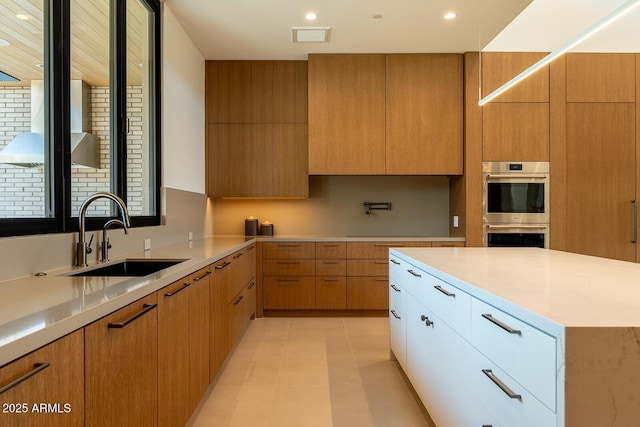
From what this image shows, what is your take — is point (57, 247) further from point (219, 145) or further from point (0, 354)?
point (219, 145)

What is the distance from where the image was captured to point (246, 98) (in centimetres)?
445

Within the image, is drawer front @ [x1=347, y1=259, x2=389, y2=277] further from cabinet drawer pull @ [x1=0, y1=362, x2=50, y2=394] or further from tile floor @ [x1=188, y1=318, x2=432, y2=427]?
cabinet drawer pull @ [x1=0, y1=362, x2=50, y2=394]

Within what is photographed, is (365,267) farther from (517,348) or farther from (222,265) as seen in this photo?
(517,348)

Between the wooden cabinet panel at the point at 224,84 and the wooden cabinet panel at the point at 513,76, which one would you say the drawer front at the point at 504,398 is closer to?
the wooden cabinet panel at the point at 513,76

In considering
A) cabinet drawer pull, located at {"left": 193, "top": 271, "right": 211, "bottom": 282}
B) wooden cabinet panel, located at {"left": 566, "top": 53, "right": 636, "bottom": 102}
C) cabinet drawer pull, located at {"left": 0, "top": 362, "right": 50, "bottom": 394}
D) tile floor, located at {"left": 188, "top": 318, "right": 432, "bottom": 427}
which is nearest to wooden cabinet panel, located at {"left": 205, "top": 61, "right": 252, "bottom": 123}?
tile floor, located at {"left": 188, "top": 318, "right": 432, "bottom": 427}

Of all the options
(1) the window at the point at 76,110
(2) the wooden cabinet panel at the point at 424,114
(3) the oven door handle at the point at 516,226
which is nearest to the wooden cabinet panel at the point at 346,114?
(2) the wooden cabinet panel at the point at 424,114

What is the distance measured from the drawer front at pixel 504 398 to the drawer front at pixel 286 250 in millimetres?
2858

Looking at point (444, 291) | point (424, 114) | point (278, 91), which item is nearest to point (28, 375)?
point (444, 291)

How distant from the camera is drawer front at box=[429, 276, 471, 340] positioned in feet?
4.94

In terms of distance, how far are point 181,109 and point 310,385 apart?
2700 millimetres

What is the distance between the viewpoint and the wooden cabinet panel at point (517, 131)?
422 cm

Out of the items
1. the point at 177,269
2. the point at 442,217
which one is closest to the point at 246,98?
the point at 442,217

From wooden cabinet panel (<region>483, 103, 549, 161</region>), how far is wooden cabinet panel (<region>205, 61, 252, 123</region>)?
8.91 feet

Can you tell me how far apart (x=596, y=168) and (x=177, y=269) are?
4.49 metres
